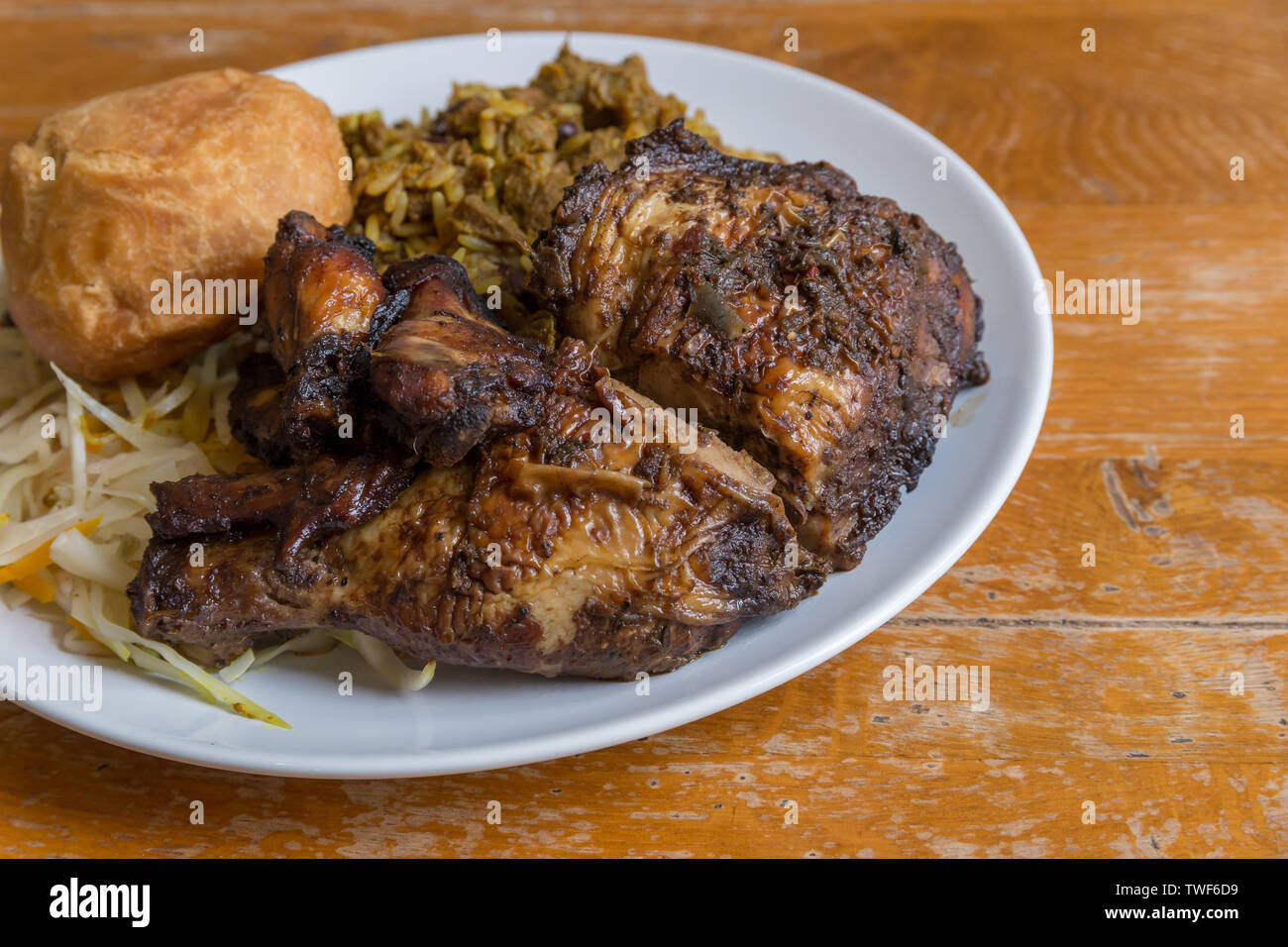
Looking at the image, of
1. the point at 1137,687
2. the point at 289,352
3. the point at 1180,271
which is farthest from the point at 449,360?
the point at 1180,271

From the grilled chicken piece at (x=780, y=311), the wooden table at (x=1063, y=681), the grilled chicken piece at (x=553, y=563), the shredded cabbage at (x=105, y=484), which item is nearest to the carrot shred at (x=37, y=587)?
the shredded cabbage at (x=105, y=484)

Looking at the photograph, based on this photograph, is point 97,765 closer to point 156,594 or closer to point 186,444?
point 156,594
